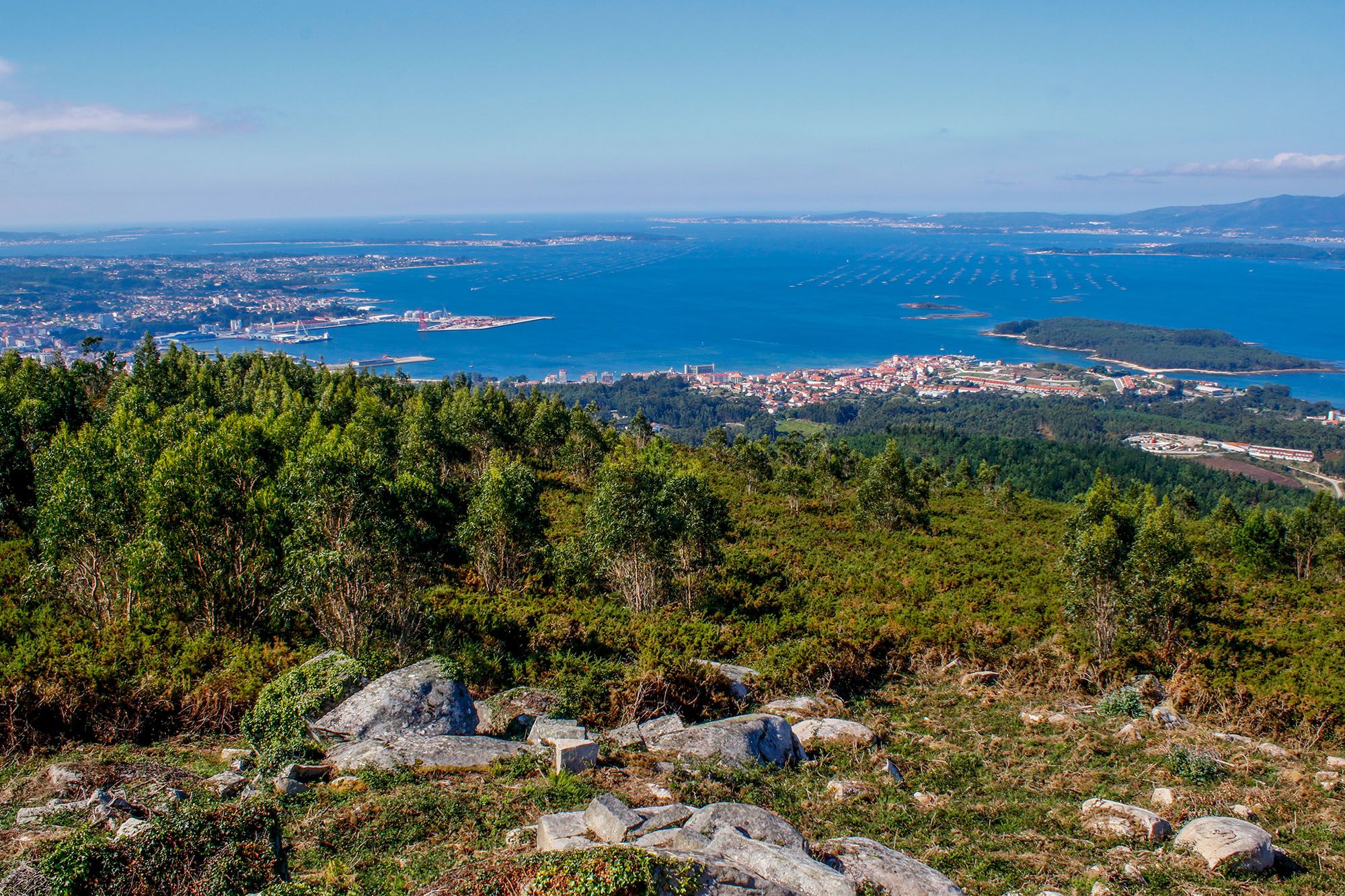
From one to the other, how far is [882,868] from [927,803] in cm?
217

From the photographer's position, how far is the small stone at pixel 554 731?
28.8 feet

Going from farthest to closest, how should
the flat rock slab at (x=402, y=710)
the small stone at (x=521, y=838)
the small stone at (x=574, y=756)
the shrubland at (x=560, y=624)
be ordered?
1. the flat rock slab at (x=402, y=710)
2. the small stone at (x=574, y=756)
3. the shrubland at (x=560, y=624)
4. the small stone at (x=521, y=838)

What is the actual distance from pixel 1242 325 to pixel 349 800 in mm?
183280

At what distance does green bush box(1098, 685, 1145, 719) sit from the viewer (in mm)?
11188

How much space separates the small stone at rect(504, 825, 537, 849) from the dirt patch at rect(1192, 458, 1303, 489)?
77.5 meters

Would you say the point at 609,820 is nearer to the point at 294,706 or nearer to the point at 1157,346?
the point at 294,706

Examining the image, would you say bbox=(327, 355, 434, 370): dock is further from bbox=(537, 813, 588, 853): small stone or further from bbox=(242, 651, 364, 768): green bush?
bbox=(537, 813, 588, 853): small stone

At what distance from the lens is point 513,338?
124812 mm

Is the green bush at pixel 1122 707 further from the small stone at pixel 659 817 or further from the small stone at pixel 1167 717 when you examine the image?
the small stone at pixel 659 817

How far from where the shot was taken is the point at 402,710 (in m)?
8.95

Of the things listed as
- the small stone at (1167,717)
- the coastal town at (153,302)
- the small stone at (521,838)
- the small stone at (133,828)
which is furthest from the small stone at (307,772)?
the coastal town at (153,302)

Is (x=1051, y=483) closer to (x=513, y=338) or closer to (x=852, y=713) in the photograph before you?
(x=852, y=713)

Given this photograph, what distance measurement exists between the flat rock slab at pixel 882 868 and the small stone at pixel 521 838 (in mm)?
2332

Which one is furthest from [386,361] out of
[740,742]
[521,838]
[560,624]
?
[521,838]
